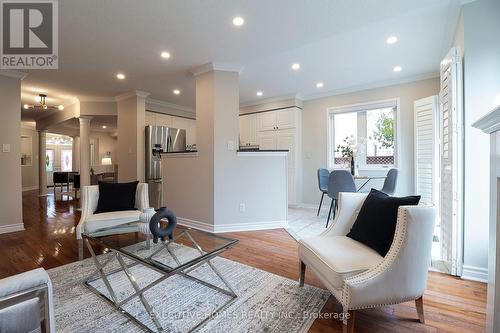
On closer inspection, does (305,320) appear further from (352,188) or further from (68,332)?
(352,188)

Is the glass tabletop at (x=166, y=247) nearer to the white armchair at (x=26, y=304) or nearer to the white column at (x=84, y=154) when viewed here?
the white armchair at (x=26, y=304)

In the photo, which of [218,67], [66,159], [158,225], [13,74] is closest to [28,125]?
[66,159]

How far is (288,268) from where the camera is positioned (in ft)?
7.27

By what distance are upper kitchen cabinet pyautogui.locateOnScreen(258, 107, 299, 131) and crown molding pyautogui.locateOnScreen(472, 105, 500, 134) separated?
4105 mm

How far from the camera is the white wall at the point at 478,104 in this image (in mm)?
1946

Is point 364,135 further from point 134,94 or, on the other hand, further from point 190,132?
point 134,94

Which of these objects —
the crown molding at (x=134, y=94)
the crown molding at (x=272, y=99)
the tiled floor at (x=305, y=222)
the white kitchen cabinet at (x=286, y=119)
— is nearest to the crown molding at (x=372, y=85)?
the crown molding at (x=272, y=99)

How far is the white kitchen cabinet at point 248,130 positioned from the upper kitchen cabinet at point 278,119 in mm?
187

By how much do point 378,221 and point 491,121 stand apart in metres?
0.83

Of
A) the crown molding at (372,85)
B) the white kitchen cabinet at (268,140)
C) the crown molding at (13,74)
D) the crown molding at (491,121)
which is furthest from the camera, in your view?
the white kitchen cabinet at (268,140)

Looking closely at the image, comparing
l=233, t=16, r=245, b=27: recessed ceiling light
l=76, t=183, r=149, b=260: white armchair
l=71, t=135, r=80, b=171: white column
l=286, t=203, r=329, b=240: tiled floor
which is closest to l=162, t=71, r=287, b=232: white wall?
l=286, t=203, r=329, b=240: tiled floor

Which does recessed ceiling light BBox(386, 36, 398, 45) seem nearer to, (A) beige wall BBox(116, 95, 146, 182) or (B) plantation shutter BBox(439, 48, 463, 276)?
(B) plantation shutter BBox(439, 48, 463, 276)

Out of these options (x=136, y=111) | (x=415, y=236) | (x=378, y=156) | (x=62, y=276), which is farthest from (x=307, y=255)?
(x=136, y=111)

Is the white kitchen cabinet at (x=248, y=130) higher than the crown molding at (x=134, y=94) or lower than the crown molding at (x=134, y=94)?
lower
